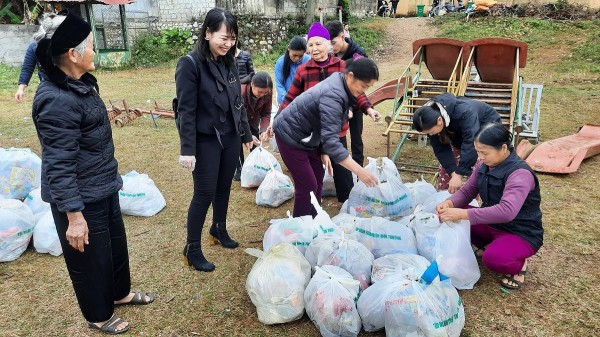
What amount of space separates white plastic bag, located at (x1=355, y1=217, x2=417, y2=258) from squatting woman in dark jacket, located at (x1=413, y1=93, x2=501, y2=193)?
0.68 m

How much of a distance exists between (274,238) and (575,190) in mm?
3070

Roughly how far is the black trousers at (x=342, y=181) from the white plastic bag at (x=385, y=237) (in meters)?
1.09

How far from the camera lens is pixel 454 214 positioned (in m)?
2.55

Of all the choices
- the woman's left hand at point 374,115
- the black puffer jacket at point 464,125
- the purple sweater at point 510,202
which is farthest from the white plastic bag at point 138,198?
the purple sweater at point 510,202

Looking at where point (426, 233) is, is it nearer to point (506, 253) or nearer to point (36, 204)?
point (506, 253)

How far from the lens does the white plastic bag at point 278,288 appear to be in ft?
7.66

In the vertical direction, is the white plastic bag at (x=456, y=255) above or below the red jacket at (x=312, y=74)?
below

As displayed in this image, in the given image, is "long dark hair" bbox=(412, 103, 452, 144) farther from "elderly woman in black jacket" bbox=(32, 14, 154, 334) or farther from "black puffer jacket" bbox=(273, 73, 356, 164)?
"elderly woman in black jacket" bbox=(32, 14, 154, 334)

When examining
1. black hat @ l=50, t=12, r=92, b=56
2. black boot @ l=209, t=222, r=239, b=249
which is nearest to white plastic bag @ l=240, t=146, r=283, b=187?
black boot @ l=209, t=222, r=239, b=249

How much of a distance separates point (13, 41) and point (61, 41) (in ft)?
43.3

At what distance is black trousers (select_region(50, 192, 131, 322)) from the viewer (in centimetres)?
206

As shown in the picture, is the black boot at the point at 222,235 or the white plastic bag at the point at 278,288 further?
the black boot at the point at 222,235

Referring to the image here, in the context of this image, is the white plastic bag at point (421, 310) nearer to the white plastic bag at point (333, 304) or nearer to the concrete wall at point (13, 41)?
the white plastic bag at point (333, 304)

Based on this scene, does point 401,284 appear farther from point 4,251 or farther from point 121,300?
point 4,251
